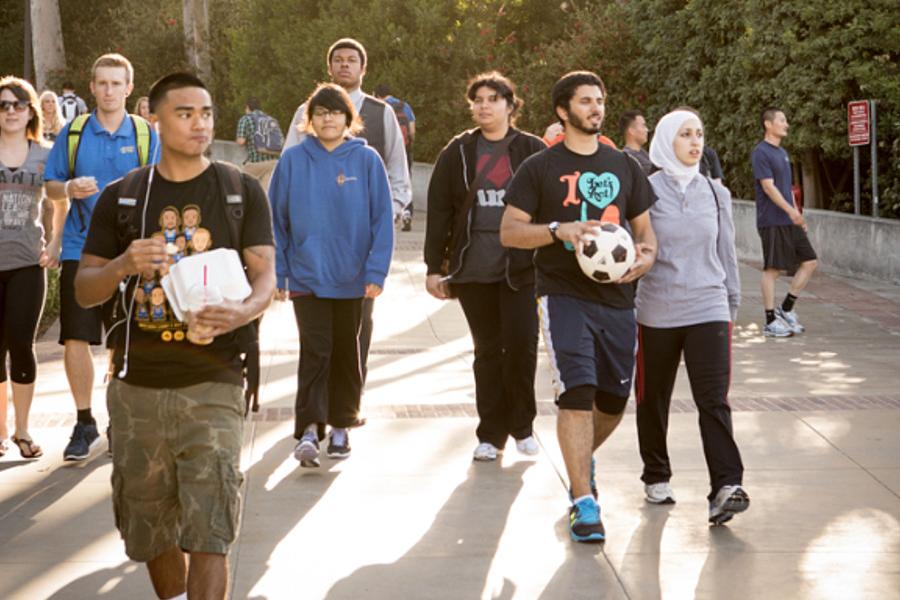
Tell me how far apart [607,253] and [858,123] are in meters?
11.0

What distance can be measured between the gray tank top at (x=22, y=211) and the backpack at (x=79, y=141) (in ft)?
0.96

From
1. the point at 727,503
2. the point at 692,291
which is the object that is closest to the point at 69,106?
the point at 692,291

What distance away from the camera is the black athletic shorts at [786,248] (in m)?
13.1

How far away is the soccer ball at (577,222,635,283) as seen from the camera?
6.21m

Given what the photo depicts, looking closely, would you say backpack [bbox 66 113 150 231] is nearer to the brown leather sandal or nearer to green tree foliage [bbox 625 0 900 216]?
the brown leather sandal

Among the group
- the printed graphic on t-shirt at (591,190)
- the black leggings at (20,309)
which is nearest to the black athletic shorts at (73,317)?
the black leggings at (20,309)

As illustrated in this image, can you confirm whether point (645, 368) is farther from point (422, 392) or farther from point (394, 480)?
point (422, 392)

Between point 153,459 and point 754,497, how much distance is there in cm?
327

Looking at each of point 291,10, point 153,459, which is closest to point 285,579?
point 153,459

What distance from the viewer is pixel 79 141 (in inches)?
309

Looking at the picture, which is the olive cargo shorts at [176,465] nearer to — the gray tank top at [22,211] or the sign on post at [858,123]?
the gray tank top at [22,211]

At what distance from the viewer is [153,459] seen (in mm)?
4711

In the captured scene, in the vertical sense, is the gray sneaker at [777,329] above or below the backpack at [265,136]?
below

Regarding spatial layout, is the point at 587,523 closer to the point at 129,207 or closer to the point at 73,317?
the point at 129,207
